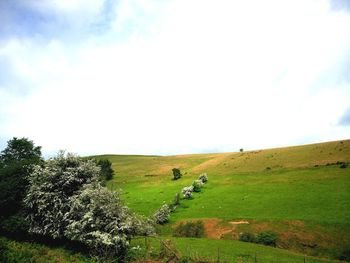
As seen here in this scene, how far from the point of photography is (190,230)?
159 feet

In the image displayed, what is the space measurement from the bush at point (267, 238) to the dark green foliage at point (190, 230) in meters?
8.63

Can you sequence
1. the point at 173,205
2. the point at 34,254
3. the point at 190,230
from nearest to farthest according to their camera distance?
the point at 34,254 < the point at 190,230 < the point at 173,205

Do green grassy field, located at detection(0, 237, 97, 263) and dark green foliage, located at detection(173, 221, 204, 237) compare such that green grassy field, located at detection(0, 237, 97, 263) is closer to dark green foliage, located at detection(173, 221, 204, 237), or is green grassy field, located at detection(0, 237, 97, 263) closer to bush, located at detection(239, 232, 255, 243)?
dark green foliage, located at detection(173, 221, 204, 237)

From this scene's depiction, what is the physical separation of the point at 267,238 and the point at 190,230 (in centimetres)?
1165

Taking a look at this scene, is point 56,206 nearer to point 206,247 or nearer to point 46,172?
point 46,172

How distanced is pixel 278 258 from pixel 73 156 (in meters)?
28.7

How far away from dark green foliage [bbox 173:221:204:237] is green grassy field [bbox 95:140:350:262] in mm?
1329

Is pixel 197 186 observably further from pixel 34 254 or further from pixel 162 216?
pixel 34 254

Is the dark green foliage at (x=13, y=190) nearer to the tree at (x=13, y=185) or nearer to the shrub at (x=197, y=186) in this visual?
the tree at (x=13, y=185)

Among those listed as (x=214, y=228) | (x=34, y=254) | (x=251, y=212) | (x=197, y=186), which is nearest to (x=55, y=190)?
(x=34, y=254)

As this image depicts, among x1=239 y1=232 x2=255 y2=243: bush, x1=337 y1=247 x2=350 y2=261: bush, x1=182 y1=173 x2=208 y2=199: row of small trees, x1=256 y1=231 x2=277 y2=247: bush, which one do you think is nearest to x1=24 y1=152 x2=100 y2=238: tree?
x1=239 y1=232 x2=255 y2=243: bush

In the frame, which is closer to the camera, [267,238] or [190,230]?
[267,238]

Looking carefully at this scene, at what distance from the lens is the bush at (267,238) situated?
1670 inches

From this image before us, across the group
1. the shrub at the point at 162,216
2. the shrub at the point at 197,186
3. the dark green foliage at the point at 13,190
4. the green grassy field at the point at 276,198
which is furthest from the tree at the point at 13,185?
the shrub at the point at 197,186
